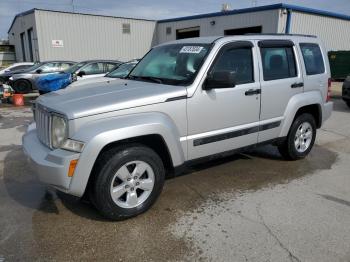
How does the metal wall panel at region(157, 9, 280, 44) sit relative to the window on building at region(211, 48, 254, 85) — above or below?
above

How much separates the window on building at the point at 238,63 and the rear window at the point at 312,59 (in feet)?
4.22

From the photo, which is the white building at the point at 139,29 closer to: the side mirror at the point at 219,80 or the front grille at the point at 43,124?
the side mirror at the point at 219,80

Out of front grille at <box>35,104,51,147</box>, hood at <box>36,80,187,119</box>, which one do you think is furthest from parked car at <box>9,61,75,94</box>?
hood at <box>36,80,187,119</box>

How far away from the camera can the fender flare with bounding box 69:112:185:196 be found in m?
3.12

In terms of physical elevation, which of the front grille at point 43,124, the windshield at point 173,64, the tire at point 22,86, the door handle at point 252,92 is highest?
the windshield at point 173,64

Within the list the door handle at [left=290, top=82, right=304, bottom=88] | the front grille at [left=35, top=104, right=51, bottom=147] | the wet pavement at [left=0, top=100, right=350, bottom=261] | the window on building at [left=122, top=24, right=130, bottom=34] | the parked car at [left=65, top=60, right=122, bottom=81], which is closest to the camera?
the wet pavement at [left=0, top=100, right=350, bottom=261]

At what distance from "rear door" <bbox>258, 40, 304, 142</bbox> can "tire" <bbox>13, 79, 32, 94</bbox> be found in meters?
12.4

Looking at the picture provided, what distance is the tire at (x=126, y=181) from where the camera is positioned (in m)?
3.31

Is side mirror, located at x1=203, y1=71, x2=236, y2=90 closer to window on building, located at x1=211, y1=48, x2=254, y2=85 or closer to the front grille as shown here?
window on building, located at x1=211, y1=48, x2=254, y2=85

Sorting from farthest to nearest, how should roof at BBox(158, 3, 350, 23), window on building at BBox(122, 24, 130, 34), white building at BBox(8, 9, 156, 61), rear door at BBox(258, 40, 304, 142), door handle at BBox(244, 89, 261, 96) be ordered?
window on building at BBox(122, 24, 130, 34) < white building at BBox(8, 9, 156, 61) < roof at BBox(158, 3, 350, 23) < rear door at BBox(258, 40, 304, 142) < door handle at BBox(244, 89, 261, 96)

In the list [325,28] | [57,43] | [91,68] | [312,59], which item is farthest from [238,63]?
[57,43]

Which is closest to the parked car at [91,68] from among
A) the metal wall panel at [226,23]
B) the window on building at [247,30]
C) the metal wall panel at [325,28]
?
the metal wall panel at [226,23]

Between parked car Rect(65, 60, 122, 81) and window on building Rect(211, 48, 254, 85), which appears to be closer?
window on building Rect(211, 48, 254, 85)

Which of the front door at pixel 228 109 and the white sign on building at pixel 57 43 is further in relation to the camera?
the white sign on building at pixel 57 43
